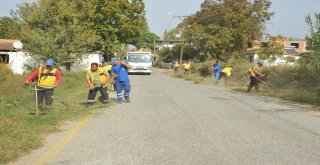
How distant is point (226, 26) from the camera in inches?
2025

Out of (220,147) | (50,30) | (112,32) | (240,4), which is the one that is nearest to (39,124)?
(220,147)

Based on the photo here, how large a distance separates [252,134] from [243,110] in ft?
14.8

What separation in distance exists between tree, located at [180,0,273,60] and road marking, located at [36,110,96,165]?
41.0 meters

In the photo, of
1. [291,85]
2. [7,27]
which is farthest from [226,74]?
[7,27]

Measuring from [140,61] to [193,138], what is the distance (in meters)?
34.5

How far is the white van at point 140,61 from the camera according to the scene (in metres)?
42.5

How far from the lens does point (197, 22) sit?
55.9 metres

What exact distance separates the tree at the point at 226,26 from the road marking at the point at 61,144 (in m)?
41.0

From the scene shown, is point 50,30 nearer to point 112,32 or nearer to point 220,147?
point 112,32

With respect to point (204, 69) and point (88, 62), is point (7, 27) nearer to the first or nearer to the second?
point (88, 62)

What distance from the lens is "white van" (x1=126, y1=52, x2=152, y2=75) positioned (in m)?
42.5

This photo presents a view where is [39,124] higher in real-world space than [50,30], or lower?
lower

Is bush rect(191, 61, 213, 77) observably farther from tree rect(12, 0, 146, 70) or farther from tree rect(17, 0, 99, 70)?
tree rect(17, 0, 99, 70)

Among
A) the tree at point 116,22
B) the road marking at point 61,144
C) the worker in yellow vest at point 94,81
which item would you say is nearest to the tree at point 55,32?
the tree at point 116,22
